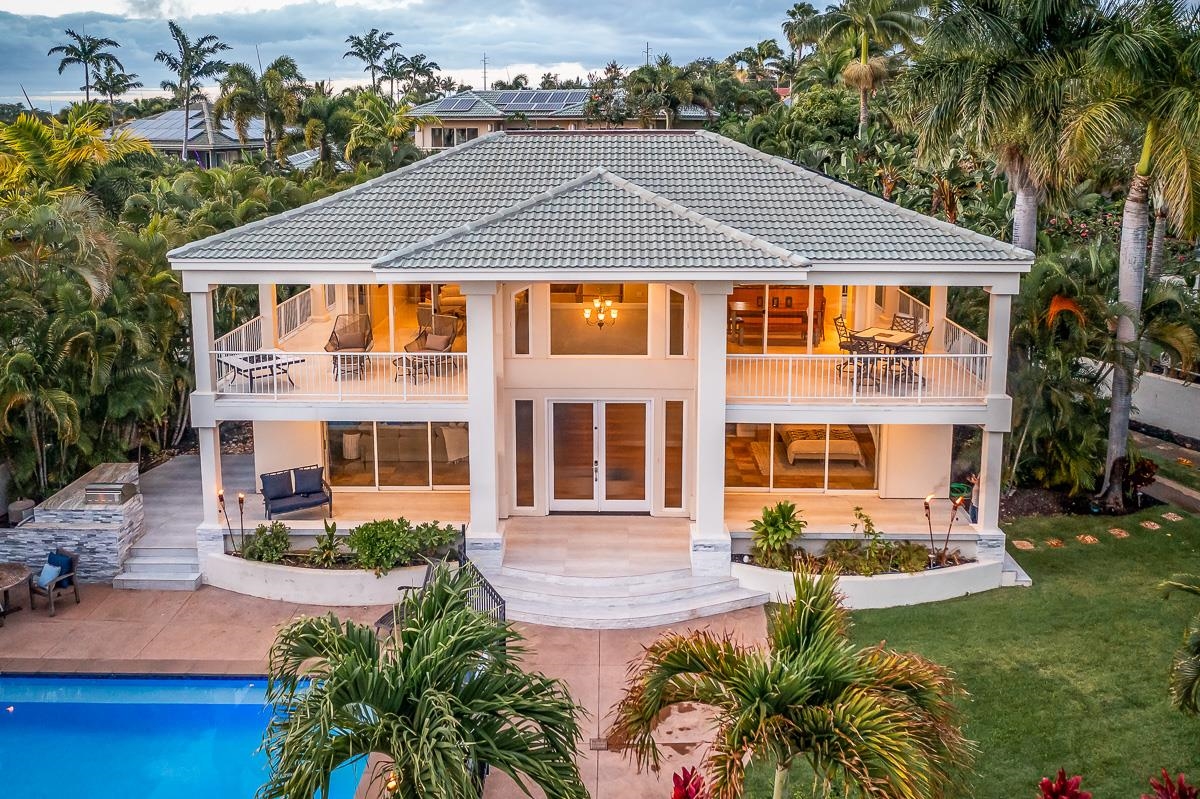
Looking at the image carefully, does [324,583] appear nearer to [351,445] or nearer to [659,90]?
[351,445]

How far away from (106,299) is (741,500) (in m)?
12.8

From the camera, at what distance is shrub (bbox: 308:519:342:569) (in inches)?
719

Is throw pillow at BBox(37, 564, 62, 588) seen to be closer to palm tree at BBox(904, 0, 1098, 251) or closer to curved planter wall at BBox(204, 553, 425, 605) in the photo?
curved planter wall at BBox(204, 553, 425, 605)

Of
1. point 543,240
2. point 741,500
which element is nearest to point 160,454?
point 543,240

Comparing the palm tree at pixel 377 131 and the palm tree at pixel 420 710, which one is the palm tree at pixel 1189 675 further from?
the palm tree at pixel 377 131

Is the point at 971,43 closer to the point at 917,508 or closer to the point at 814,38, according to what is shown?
the point at 917,508

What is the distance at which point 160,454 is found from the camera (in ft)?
80.8

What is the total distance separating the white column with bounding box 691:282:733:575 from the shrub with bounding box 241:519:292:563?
23.3 ft

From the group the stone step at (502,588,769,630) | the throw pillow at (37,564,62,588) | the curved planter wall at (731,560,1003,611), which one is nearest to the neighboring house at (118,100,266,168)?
the throw pillow at (37,564,62,588)

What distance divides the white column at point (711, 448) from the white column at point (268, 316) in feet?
28.4

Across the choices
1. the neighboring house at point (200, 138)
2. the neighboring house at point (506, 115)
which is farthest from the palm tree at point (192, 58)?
the neighboring house at point (506, 115)

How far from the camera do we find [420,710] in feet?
29.3

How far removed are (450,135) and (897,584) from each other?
5978 centimetres

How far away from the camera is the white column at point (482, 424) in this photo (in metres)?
18.0
